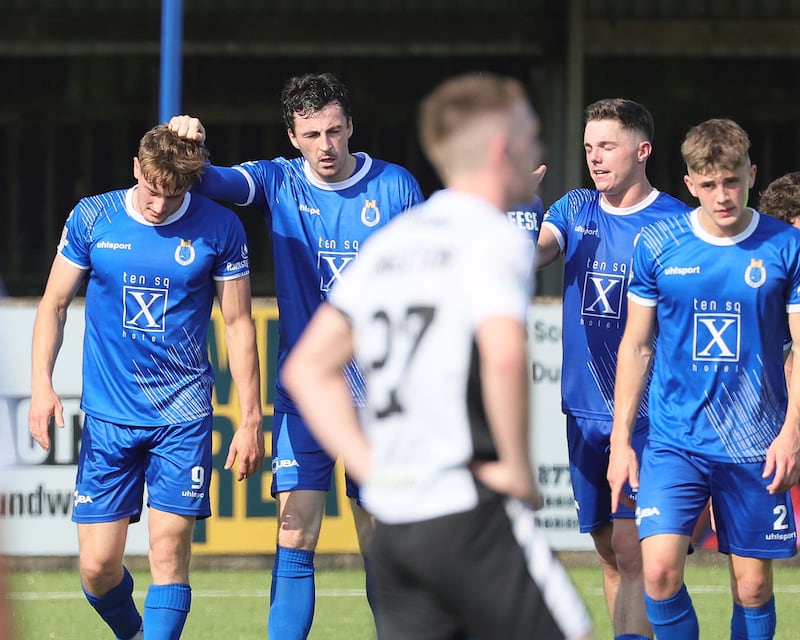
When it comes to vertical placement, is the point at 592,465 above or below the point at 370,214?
below

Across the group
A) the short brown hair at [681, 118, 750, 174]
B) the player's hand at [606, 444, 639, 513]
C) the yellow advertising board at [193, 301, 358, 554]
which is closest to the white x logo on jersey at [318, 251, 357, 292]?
the player's hand at [606, 444, 639, 513]

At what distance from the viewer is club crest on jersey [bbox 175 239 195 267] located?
5.57 metres

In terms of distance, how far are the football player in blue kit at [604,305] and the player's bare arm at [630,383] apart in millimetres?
565

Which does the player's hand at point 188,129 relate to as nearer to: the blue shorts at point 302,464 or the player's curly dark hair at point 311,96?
the player's curly dark hair at point 311,96

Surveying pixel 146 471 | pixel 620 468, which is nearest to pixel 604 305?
pixel 620 468

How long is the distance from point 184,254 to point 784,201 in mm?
2332

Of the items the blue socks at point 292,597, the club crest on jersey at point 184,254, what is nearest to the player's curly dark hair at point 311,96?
the club crest on jersey at point 184,254

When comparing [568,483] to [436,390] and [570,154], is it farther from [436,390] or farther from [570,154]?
[570,154]

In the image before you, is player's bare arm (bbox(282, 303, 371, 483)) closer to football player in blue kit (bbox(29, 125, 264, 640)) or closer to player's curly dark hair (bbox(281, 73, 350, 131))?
football player in blue kit (bbox(29, 125, 264, 640))

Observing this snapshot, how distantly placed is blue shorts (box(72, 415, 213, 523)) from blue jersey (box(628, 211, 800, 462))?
1.73 metres

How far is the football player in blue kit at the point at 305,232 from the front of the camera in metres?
5.57

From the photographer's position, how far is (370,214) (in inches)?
227

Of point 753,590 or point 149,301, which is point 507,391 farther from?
point 149,301

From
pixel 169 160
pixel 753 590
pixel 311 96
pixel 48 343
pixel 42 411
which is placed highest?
pixel 311 96
